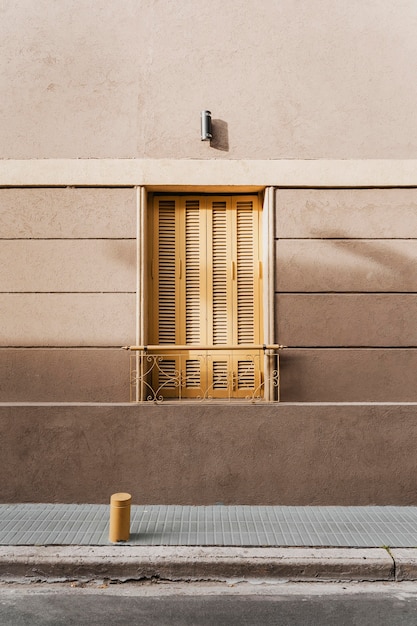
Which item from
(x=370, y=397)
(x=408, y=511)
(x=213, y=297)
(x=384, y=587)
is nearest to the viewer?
(x=384, y=587)

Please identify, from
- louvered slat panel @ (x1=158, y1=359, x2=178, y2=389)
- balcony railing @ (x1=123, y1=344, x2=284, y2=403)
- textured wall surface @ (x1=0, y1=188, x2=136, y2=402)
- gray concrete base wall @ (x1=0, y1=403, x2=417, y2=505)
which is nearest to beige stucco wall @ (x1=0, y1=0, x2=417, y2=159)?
textured wall surface @ (x1=0, y1=188, x2=136, y2=402)

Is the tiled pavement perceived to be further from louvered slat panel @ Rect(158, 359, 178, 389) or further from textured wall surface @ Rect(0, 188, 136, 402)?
louvered slat panel @ Rect(158, 359, 178, 389)

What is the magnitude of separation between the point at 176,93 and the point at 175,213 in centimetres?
147

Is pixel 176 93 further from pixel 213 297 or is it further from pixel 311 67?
pixel 213 297

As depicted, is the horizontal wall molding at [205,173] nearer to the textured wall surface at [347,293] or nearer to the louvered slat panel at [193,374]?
the textured wall surface at [347,293]

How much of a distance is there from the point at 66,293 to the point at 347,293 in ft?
11.3

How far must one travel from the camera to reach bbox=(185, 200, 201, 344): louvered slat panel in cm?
636

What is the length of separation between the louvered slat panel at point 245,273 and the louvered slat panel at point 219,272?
0.57ft

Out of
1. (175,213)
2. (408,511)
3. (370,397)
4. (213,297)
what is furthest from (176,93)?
(408,511)

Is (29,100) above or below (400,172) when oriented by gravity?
above

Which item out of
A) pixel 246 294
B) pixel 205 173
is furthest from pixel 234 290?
pixel 205 173

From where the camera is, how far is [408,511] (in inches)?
219

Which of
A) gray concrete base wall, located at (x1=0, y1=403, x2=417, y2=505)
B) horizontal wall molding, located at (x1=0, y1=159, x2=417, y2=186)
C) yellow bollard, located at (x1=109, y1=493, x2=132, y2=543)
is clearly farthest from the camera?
horizontal wall molding, located at (x1=0, y1=159, x2=417, y2=186)

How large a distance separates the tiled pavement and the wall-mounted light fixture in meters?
4.37
